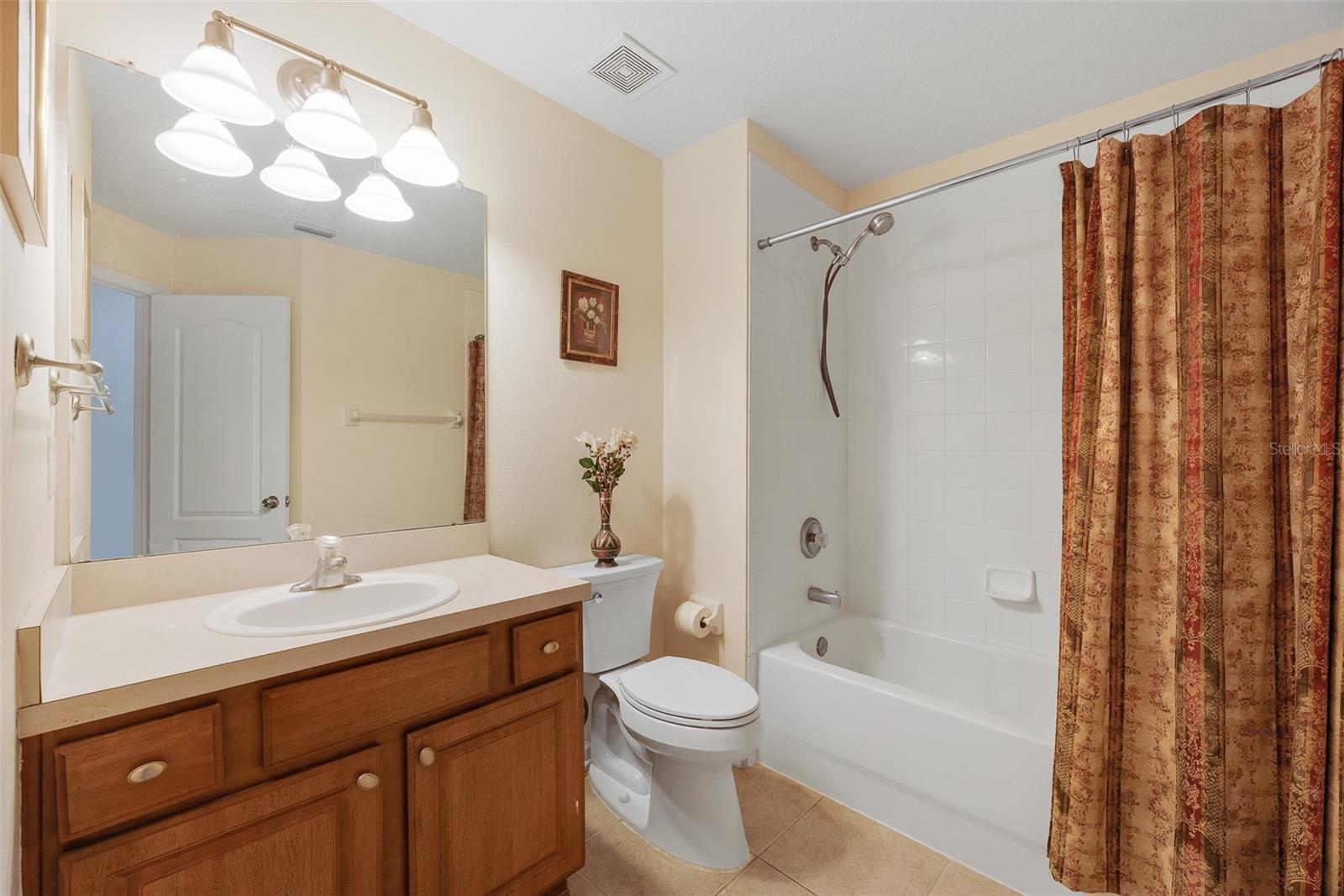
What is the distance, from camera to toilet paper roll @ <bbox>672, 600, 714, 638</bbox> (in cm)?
214

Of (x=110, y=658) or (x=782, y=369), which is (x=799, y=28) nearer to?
(x=782, y=369)

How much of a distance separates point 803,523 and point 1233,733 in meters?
1.42

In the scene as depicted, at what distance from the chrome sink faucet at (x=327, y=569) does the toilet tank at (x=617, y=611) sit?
0.67 meters

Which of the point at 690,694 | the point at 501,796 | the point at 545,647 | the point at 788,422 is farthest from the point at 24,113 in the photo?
the point at 788,422

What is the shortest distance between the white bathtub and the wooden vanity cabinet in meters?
0.94

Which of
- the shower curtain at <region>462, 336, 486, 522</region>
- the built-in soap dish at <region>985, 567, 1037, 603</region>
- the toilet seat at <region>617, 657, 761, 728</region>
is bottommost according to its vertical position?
the toilet seat at <region>617, 657, 761, 728</region>

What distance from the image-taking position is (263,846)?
3.13 ft

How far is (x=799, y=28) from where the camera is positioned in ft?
5.61

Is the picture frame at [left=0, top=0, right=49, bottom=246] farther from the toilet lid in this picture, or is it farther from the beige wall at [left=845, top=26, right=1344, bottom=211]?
the beige wall at [left=845, top=26, right=1344, bottom=211]

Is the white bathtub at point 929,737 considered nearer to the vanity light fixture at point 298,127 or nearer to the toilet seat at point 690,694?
the toilet seat at point 690,694

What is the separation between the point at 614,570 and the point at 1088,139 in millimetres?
1772

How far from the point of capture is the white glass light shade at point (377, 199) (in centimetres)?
157

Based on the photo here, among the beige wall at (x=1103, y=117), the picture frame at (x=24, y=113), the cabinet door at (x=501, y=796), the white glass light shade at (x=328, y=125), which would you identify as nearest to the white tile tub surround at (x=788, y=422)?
the beige wall at (x=1103, y=117)

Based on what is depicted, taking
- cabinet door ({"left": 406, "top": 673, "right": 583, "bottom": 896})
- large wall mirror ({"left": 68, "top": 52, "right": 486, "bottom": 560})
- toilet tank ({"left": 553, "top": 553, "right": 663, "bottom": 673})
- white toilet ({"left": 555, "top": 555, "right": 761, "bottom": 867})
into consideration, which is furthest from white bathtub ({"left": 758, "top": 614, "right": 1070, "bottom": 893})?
large wall mirror ({"left": 68, "top": 52, "right": 486, "bottom": 560})
